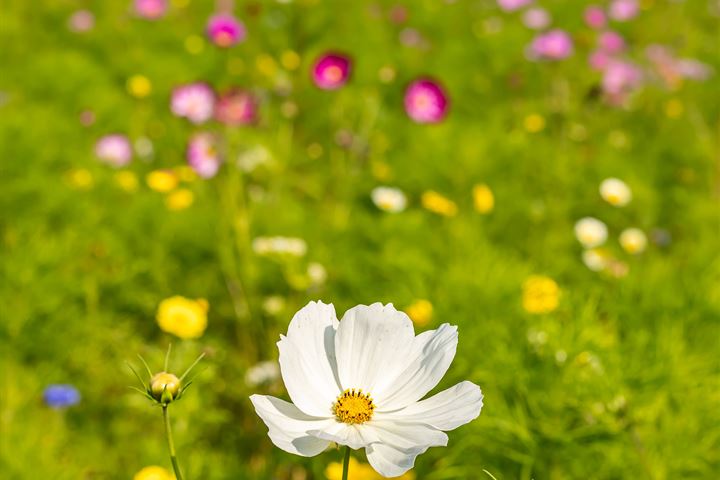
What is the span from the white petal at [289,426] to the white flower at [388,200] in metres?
1.39

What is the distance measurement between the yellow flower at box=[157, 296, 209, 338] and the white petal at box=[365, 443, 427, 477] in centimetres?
93

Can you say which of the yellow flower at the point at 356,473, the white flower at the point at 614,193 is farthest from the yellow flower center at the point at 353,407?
the white flower at the point at 614,193

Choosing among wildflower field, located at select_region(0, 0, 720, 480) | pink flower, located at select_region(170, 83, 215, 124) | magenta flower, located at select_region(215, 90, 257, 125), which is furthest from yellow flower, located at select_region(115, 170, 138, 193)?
magenta flower, located at select_region(215, 90, 257, 125)

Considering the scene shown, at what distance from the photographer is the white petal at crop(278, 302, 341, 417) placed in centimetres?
52

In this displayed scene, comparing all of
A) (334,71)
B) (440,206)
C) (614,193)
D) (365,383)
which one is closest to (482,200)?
(440,206)

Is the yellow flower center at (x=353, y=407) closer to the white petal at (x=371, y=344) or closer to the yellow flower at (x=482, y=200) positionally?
the white petal at (x=371, y=344)

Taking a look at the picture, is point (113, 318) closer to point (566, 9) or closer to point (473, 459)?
point (473, 459)

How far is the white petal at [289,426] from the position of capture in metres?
0.48

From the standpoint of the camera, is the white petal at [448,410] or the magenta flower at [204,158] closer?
the white petal at [448,410]

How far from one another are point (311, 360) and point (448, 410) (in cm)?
12

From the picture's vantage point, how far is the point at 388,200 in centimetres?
193

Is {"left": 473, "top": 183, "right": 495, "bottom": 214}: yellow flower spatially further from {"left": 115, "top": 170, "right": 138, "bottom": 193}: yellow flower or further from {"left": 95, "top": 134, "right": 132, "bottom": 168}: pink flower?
{"left": 95, "top": 134, "right": 132, "bottom": 168}: pink flower

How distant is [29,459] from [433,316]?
0.76 metres

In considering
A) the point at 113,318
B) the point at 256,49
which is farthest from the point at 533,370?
the point at 256,49
